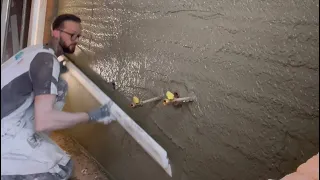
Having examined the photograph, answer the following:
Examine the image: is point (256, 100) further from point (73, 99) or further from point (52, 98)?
point (73, 99)

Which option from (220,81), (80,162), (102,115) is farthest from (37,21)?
(220,81)

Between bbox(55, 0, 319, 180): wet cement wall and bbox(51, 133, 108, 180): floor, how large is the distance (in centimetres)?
30

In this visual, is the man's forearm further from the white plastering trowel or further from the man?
the white plastering trowel

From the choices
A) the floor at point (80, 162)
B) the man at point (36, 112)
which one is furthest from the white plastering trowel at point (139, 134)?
the floor at point (80, 162)

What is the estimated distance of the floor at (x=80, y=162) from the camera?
9.21 feet

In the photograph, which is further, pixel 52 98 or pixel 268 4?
pixel 52 98

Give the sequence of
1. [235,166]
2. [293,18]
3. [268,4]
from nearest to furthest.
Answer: [293,18] → [268,4] → [235,166]

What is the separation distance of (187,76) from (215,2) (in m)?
0.39

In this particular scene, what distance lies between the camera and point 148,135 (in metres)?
2.10

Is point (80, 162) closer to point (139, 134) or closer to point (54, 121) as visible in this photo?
point (139, 134)

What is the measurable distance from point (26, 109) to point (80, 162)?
1330 mm

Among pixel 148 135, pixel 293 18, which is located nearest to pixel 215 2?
pixel 293 18

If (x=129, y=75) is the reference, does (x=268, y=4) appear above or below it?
above

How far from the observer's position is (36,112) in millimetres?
1662
